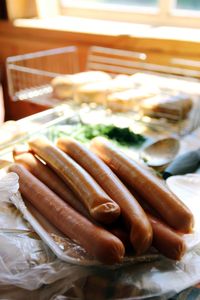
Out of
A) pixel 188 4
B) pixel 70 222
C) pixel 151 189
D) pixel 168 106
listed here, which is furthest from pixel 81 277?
pixel 188 4

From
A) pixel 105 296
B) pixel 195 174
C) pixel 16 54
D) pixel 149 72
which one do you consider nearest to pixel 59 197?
pixel 105 296

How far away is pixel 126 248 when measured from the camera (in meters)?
0.61

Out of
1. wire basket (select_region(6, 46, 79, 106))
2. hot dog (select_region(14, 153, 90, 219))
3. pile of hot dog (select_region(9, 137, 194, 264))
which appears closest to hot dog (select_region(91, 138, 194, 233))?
pile of hot dog (select_region(9, 137, 194, 264))

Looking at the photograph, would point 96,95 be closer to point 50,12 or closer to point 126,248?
point 126,248

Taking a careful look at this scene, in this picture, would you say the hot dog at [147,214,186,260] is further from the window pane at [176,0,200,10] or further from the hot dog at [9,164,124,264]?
the window pane at [176,0,200,10]

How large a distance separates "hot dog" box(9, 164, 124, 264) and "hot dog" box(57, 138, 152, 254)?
0.04 m

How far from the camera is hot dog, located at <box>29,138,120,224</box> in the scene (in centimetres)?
59

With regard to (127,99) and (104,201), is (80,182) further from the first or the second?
(127,99)

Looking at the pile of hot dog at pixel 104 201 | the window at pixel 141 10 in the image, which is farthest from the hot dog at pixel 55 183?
the window at pixel 141 10

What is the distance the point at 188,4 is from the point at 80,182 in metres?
1.48

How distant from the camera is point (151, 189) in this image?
0.67 meters

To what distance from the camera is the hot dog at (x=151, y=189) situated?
0.62m

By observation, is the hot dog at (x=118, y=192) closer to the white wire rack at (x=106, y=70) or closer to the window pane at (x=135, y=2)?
the white wire rack at (x=106, y=70)

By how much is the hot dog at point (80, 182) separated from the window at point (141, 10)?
4.27ft
